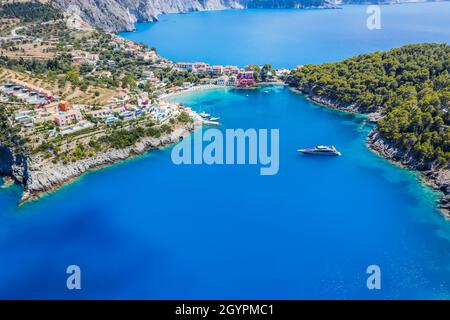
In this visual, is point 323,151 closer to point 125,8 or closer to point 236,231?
point 236,231

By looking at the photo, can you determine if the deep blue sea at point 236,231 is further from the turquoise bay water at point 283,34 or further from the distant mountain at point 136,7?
the distant mountain at point 136,7

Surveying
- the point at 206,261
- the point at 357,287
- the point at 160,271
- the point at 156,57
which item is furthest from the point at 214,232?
the point at 156,57

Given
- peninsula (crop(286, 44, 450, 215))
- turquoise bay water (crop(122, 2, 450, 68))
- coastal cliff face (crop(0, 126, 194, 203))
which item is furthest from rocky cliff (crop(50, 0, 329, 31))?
coastal cliff face (crop(0, 126, 194, 203))

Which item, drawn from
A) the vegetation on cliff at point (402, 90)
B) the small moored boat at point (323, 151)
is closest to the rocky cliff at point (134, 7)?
Answer: the vegetation on cliff at point (402, 90)

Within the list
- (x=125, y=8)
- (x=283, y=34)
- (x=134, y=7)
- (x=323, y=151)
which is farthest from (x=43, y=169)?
(x=134, y=7)

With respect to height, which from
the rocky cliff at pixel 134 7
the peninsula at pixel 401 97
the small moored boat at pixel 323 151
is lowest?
the small moored boat at pixel 323 151

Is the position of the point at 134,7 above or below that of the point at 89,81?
above
